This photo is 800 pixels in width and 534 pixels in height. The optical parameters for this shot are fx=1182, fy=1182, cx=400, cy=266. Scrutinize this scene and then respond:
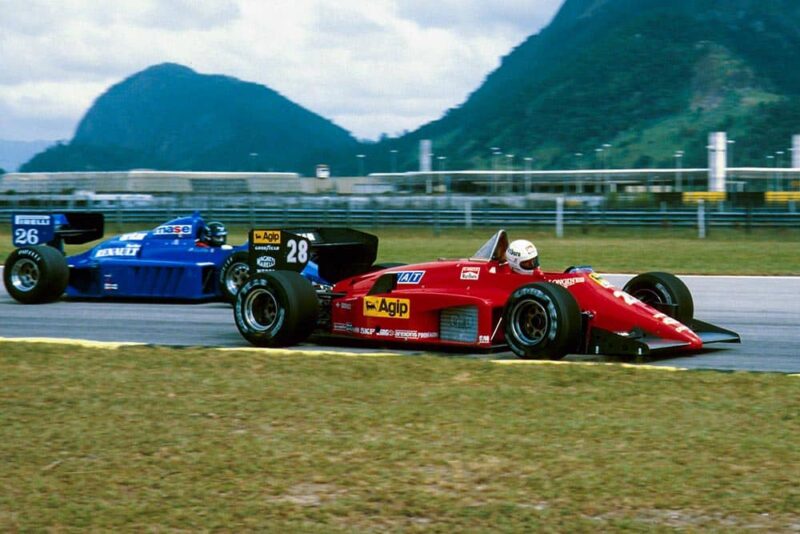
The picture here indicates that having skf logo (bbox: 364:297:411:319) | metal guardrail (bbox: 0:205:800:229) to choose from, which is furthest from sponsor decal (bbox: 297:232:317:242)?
metal guardrail (bbox: 0:205:800:229)

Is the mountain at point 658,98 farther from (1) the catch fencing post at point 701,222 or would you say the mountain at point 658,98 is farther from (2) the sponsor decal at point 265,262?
(2) the sponsor decal at point 265,262

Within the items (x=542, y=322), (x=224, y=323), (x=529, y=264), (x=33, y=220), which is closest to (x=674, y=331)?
(x=542, y=322)

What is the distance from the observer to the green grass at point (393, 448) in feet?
15.8

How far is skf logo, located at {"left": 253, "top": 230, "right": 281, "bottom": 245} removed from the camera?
1081 cm

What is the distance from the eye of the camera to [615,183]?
11188 cm

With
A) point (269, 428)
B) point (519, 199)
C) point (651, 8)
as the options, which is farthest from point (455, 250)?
point (651, 8)

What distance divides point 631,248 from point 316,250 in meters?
17.8

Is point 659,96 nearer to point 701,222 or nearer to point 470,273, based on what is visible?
point 701,222

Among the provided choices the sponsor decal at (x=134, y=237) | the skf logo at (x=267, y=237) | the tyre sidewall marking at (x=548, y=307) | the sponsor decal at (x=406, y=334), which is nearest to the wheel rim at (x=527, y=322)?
the tyre sidewall marking at (x=548, y=307)

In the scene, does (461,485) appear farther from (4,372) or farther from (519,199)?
(519,199)

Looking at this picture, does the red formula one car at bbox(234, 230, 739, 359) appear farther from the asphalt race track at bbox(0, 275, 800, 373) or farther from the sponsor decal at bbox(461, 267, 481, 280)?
the asphalt race track at bbox(0, 275, 800, 373)

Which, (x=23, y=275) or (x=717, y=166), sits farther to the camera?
(x=717, y=166)

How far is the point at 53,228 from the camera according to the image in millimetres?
A: 14891

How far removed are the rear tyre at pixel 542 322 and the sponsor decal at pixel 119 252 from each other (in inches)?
264
